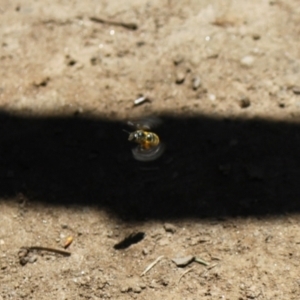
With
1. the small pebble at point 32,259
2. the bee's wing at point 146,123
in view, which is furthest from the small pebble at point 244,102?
the small pebble at point 32,259

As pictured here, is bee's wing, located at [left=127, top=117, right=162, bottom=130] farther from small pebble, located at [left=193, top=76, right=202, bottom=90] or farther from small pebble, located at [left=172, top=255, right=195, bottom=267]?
small pebble, located at [left=172, top=255, right=195, bottom=267]

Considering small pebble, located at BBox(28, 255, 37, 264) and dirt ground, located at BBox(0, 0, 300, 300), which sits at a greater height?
dirt ground, located at BBox(0, 0, 300, 300)

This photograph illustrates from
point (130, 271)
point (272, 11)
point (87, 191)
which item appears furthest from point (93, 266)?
point (272, 11)

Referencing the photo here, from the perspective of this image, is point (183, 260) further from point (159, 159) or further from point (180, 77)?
point (180, 77)

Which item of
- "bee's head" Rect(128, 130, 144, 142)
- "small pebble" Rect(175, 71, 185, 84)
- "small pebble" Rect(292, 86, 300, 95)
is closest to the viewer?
"bee's head" Rect(128, 130, 144, 142)

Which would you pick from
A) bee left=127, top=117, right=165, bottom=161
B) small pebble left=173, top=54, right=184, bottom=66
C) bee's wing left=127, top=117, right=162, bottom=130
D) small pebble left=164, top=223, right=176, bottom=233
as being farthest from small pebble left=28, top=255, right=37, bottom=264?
small pebble left=173, top=54, right=184, bottom=66

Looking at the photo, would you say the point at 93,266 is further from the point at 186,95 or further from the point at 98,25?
the point at 98,25

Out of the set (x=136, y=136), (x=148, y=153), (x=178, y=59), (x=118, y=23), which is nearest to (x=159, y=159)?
(x=148, y=153)
